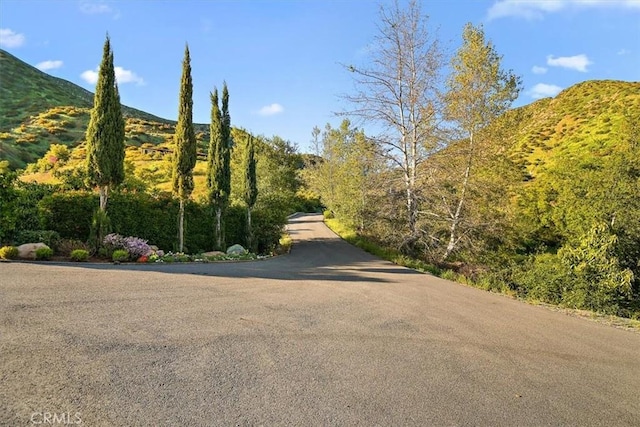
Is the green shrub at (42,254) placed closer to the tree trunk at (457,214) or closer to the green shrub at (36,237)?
Result: the green shrub at (36,237)

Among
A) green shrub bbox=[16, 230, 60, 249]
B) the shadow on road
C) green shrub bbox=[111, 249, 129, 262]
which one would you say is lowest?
the shadow on road

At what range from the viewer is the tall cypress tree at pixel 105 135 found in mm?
11906

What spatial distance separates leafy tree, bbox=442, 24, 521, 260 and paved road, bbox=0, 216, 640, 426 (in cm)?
891

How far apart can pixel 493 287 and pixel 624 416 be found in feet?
27.2

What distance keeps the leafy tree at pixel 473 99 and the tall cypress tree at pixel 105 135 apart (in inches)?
500

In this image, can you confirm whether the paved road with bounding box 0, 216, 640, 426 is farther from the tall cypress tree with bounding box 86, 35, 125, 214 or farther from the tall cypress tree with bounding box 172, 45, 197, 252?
the tall cypress tree with bounding box 172, 45, 197, 252

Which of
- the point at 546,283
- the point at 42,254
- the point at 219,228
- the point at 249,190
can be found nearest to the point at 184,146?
the point at 219,228

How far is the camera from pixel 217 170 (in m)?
16.3

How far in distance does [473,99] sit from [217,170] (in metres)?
11.5

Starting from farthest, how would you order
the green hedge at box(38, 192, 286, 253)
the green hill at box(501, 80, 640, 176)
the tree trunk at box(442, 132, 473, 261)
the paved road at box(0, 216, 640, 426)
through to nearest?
the green hill at box(501, 80, 640, 176)
the tree trunk at box(442, 132, 473, 261)
the green hedge at box(38, 192, 286, 253)
the paved road at box(0, 216, 640, 426)

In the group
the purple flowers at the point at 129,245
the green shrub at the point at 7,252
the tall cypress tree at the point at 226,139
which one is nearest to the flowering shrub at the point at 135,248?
the purple flowers at the point at 129,245

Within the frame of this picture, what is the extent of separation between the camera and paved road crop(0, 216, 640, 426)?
2.82 metres

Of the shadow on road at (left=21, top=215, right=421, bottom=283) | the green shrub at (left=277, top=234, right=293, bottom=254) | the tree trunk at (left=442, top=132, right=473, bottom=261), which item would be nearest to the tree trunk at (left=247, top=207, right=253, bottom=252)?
the green shrub at (left=277, top=234, right=293, bottom=254)

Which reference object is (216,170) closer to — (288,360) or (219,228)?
(219,228)
